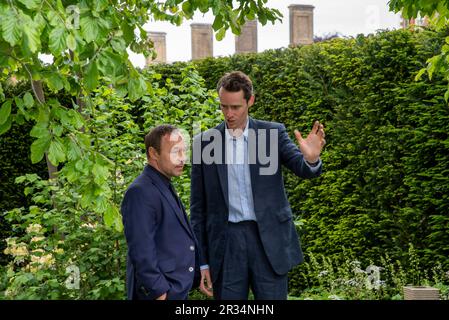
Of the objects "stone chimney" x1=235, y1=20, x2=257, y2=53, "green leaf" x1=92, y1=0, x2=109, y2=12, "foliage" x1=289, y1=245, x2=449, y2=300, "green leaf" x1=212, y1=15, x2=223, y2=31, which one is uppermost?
"stone chimney" x1=235, y1=20, x2=257, y2=53

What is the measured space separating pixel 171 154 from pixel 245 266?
0.72 meters

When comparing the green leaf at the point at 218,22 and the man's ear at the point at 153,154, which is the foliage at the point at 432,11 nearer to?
the green leaf at the point at 218,22

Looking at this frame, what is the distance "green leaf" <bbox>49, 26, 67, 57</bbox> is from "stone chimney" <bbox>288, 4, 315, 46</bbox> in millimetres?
27840

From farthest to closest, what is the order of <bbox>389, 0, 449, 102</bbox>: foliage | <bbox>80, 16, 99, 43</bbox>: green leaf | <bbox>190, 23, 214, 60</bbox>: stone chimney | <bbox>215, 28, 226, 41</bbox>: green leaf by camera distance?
<bbox>190, 23, 214, 60</bbox>: stone chimney → <bbox>215, 28, 226, 41</bbox>: green leaf → <bbox>389, 0, 449, 102</bbox>: foliage → <bbox>80, 16, 99, 43</bbox>: green leaf

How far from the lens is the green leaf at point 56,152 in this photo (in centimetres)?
398

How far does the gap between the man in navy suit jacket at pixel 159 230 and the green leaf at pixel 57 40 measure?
2.13 feet

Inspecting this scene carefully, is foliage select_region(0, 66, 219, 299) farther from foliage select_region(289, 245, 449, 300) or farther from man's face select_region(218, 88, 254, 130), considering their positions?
man's face select_region(218, 88, 254, 130)

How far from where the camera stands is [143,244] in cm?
348

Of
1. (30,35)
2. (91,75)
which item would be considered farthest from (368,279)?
(30,35)

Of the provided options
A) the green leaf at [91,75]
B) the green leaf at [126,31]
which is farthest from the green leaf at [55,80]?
the green leaf at [126,31]

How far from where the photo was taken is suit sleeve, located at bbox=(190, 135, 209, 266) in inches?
160

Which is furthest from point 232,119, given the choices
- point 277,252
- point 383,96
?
point 383,96

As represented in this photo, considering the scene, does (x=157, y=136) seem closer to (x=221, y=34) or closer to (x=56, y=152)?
(x=56, y=152)

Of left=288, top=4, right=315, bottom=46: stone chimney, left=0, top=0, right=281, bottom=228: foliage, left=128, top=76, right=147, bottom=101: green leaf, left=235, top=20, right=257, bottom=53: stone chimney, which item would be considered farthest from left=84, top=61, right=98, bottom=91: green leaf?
left=235, top=20, right=257, bottom=53: stone chimney
